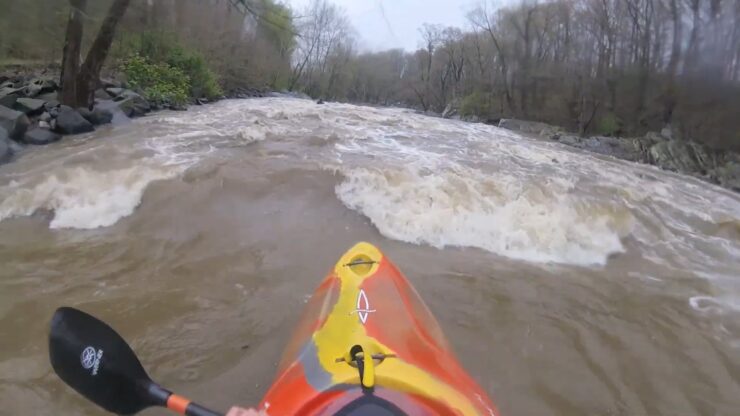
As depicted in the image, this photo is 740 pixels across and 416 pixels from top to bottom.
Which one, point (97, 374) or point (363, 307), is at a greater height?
point (363, 307)

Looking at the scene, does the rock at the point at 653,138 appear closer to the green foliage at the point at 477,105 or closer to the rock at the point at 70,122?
the green foliage at the point at 477,105

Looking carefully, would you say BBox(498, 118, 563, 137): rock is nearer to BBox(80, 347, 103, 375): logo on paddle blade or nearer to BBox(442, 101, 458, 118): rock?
BBox(442, 101, 458, 118): rock

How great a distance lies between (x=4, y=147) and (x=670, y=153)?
16.8m

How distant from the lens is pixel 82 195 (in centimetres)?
495

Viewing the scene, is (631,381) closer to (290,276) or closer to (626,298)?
(626,298)

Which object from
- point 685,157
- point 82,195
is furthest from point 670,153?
point 82,195

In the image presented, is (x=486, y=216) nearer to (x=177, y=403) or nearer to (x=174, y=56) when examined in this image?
(x=177, y=403)

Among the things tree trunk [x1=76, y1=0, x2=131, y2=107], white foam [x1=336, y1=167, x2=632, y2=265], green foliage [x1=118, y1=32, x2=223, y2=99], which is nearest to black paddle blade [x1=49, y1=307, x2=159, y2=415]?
white foam [x1=336, y1=167, x2=632, y2=265]

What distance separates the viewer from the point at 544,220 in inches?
196

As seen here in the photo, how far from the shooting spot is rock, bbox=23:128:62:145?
758 centimetres

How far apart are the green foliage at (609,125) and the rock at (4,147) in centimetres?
1985

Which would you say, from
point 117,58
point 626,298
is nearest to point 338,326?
point 626,298

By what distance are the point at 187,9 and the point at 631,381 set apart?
2099cm

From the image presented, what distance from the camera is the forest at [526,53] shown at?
11.6 m
